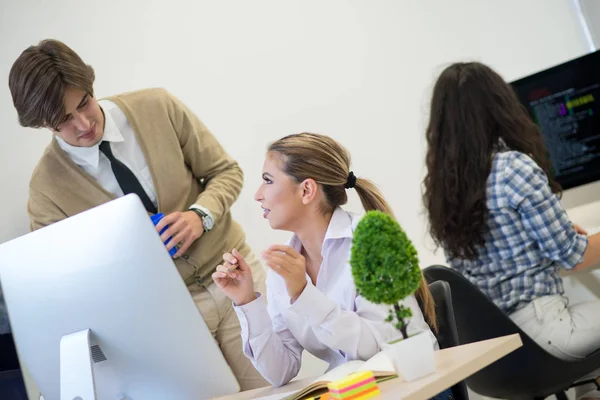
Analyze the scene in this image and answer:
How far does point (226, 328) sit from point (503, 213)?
2.95 feet

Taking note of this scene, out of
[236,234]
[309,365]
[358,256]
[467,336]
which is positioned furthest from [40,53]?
[309,365]

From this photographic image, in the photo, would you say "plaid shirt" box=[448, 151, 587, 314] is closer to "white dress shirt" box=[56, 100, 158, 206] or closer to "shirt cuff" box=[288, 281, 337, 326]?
"shirt cuff" box=[288, 281, 337, 326]

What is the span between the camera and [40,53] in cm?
203

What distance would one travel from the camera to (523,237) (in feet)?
6.96

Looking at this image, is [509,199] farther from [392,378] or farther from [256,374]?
[392,378]

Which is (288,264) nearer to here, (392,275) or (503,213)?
(392,275)

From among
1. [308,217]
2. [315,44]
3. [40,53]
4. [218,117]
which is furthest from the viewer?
[315,44]

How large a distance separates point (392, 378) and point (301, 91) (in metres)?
2.29

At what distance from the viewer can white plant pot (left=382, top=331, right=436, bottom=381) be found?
110 centimetres

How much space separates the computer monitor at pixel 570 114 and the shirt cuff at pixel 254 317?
1.82m

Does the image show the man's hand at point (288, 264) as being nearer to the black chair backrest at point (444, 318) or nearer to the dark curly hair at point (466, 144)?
the black chair backrest at point (444, 318)

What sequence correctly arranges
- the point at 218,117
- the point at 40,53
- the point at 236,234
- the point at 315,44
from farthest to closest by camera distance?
1. the point at 315,44
2. the point at 218,117
3. the point at 236,234
4. the point at 40,53

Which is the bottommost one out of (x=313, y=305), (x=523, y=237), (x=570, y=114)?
(x=523, y=237)

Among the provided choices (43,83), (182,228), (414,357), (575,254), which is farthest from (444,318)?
(43,83)
